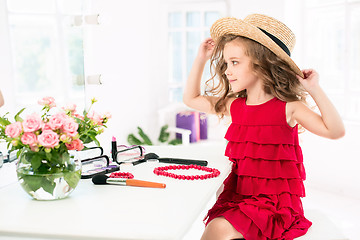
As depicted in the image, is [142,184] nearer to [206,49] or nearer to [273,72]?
[273,72]

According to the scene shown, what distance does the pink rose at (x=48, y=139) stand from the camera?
116 cm

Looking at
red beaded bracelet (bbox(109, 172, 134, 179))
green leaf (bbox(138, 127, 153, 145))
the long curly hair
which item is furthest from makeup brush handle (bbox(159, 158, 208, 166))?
green leaf (bbox(138, 127, 153, 145))

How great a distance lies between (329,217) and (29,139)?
166 cm

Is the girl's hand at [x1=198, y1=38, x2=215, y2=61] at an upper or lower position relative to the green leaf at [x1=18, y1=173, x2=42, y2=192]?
upper

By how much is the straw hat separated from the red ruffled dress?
0.19 meters

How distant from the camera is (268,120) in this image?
1.71 meters

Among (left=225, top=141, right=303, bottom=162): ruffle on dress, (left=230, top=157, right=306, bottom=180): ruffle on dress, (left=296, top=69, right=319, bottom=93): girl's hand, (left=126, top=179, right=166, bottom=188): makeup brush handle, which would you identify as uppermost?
(left=296, top=69, right=319, bottom=93): girl's hand

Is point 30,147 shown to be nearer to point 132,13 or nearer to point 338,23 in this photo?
point 132,13

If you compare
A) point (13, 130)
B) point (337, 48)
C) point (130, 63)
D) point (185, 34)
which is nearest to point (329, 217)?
point (13, 130)

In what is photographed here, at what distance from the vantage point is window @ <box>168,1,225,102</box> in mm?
4723

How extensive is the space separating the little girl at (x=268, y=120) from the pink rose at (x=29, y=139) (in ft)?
2.23

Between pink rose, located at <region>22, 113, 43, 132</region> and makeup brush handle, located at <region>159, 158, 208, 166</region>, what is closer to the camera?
pink rose, located at <region>22, 113, 43, 132</region>

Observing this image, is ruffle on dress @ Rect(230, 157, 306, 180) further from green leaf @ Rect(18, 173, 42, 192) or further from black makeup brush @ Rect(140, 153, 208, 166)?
green leaf @ Rect(18, 173, 42, 192)

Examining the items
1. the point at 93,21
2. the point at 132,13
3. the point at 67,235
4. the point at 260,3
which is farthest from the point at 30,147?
the point at 260,3
